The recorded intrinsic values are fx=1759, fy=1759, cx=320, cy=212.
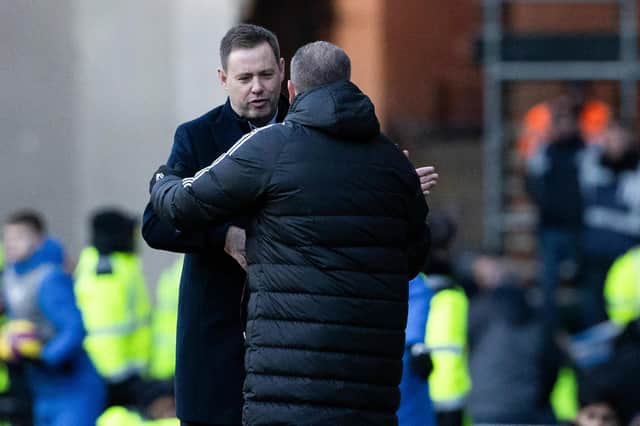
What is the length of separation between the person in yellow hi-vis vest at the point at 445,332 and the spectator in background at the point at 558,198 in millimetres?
4258

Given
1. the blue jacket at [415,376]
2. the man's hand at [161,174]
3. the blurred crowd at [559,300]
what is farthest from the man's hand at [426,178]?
the blurred crowd at [559,300]

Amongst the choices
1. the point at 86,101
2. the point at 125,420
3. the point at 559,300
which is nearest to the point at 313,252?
the point at 125,420

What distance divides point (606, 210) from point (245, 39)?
25.9ft

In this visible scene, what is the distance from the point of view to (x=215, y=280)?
16.8ft

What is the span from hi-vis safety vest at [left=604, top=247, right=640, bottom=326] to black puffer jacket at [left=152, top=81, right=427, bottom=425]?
261 inches

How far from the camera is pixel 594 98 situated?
16.0 meters

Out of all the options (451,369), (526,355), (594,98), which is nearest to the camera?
(451,369)

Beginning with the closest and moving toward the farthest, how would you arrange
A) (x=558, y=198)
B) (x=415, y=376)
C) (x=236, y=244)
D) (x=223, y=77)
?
1. (x=236, y=244)
2. (x=223, y=77)
3. (x=415, y=376)
4. (x=558, y=198)

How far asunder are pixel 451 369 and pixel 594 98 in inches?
316

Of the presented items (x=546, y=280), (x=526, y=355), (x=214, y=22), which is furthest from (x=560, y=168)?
(x=214, y=22)

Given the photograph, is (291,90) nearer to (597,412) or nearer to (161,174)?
(161,174)

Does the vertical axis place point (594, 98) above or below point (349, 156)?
below

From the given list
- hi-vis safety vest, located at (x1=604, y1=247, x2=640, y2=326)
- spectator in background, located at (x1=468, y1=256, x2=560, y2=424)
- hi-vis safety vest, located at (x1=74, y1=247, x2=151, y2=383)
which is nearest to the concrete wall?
spectator in background, located at (x1=468, y1=256, x2=560, y2=424)

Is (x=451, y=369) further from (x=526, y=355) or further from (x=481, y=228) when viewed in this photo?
(x=481, y=228)
